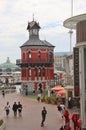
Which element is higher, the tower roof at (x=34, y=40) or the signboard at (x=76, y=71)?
the tower roof at (x=34, y=40)

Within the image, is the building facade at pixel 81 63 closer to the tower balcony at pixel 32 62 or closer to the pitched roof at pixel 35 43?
the tower balcony at pixel 32 62

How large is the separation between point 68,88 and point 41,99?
11.2 metres

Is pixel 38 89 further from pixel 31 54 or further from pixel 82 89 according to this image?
pixel 82 89

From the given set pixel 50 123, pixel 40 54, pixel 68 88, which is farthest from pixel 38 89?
pixel 50 123

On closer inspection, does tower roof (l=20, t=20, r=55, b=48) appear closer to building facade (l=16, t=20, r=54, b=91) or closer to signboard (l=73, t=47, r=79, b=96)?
building facade (l=16, t=20, r=54, b=91)

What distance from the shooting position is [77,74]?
2395 centimetres

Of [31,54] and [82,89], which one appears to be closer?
[82,89]

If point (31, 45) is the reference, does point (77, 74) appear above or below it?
below

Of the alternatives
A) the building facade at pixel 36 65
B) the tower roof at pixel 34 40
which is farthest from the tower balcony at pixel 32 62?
the tower roof at pixel 34 40

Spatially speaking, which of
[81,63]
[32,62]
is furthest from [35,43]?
[81,63]

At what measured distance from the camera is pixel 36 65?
72312 mm

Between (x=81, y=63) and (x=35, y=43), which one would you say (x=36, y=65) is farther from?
(x=81, y=63)

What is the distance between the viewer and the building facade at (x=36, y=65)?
72000mm

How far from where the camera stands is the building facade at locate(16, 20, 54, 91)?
72.0m
